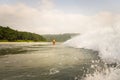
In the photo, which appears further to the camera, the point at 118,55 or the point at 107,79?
the point at 118,55

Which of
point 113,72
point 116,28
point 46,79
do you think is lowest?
point 46,79

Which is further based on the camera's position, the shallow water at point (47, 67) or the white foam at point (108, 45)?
the white foam at point (108, 45)

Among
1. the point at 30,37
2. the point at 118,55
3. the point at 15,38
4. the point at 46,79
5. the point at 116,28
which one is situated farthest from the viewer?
the point at 30,37

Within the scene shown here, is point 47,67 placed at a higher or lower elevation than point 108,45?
lower

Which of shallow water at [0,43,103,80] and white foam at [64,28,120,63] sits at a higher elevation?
white foam at [64,28,120,63]

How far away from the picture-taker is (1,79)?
12.1 metres

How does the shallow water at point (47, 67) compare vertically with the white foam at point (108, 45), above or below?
below

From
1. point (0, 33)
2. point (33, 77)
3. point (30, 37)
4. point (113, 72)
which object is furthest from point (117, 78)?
point (30, 37)

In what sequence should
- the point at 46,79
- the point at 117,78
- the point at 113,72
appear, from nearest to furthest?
the point at 117,78 → the point at 113,72 → the point at 46,79

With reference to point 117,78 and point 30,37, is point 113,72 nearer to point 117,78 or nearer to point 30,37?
point 117,78

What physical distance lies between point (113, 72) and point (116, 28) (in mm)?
22599

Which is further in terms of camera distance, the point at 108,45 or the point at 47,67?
the point at 108,45

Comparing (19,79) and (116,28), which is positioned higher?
(116,28)

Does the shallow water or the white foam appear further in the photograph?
the white foam
